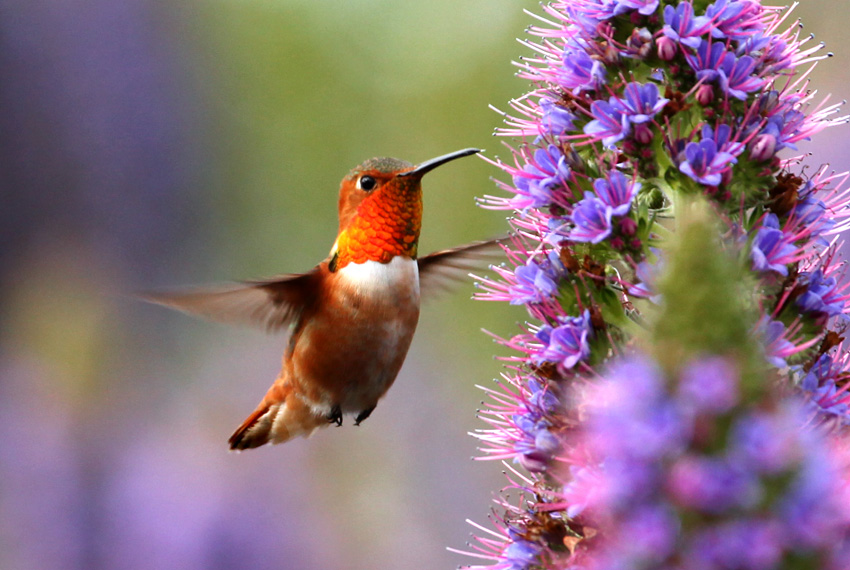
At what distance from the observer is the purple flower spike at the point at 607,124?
4145 millimetres

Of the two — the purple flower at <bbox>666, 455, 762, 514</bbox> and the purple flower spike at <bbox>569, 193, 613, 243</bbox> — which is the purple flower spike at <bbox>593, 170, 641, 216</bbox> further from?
the purple flower at <bbox>666, 455, 762, 514</bbox>

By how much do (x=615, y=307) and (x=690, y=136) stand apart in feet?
2.51

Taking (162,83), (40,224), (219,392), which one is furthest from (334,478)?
(162,83)

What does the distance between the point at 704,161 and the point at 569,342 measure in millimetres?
897

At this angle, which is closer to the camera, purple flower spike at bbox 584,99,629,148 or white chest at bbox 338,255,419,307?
purple flower spike at bbox 584,99,629,148

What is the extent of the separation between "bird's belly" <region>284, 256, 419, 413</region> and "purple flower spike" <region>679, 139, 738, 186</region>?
7.96 ft

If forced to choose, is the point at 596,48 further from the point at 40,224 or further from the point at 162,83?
the point at 162,83

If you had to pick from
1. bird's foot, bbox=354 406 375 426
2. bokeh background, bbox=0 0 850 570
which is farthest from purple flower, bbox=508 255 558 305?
bokeh background, bbox=0 0 850 570

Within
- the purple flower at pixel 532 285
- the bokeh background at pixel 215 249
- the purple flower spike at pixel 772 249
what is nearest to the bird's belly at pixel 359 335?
the purple flower at pixel 532 285

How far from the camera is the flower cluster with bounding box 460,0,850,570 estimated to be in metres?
3.97

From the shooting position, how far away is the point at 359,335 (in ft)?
20.6

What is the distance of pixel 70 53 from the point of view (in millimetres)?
13836

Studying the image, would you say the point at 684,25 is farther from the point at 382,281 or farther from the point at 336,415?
the point at 336,415

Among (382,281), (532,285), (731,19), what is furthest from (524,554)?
(382,281)
